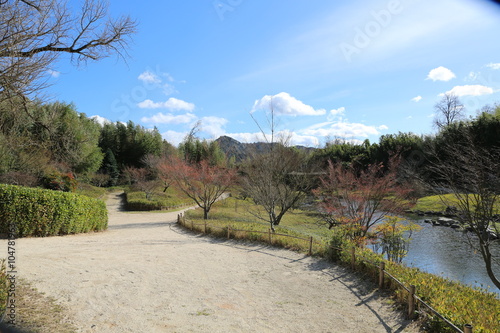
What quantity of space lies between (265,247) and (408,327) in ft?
18.9

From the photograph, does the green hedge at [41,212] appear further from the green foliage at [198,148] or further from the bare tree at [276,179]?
the green foliage at [198,148]

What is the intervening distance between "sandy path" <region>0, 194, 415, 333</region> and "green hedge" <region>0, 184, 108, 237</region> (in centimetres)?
131

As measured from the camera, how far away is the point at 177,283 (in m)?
5.91

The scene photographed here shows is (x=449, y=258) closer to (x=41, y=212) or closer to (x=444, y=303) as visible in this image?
(x=444, y=303)

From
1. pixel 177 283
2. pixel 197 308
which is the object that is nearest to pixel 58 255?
pixel 177 283

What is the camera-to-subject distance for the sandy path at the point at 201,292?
4.20 meters

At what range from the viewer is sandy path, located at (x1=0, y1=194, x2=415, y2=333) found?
4.20 meters

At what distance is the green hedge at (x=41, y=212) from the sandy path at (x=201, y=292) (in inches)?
51.7

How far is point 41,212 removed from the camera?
1010 centimetres

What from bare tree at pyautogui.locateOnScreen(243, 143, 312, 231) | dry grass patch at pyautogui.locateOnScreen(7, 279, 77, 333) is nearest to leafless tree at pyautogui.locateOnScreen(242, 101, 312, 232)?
bare tree at pyautogui.locateOnScreen(243, 143, 312, 231)

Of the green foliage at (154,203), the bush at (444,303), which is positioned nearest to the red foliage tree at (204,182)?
the green foliage at (154,203)

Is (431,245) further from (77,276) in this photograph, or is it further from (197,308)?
(77,276)

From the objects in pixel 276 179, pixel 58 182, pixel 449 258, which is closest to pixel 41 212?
pixel 276 179

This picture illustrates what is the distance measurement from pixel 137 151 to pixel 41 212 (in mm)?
37337
